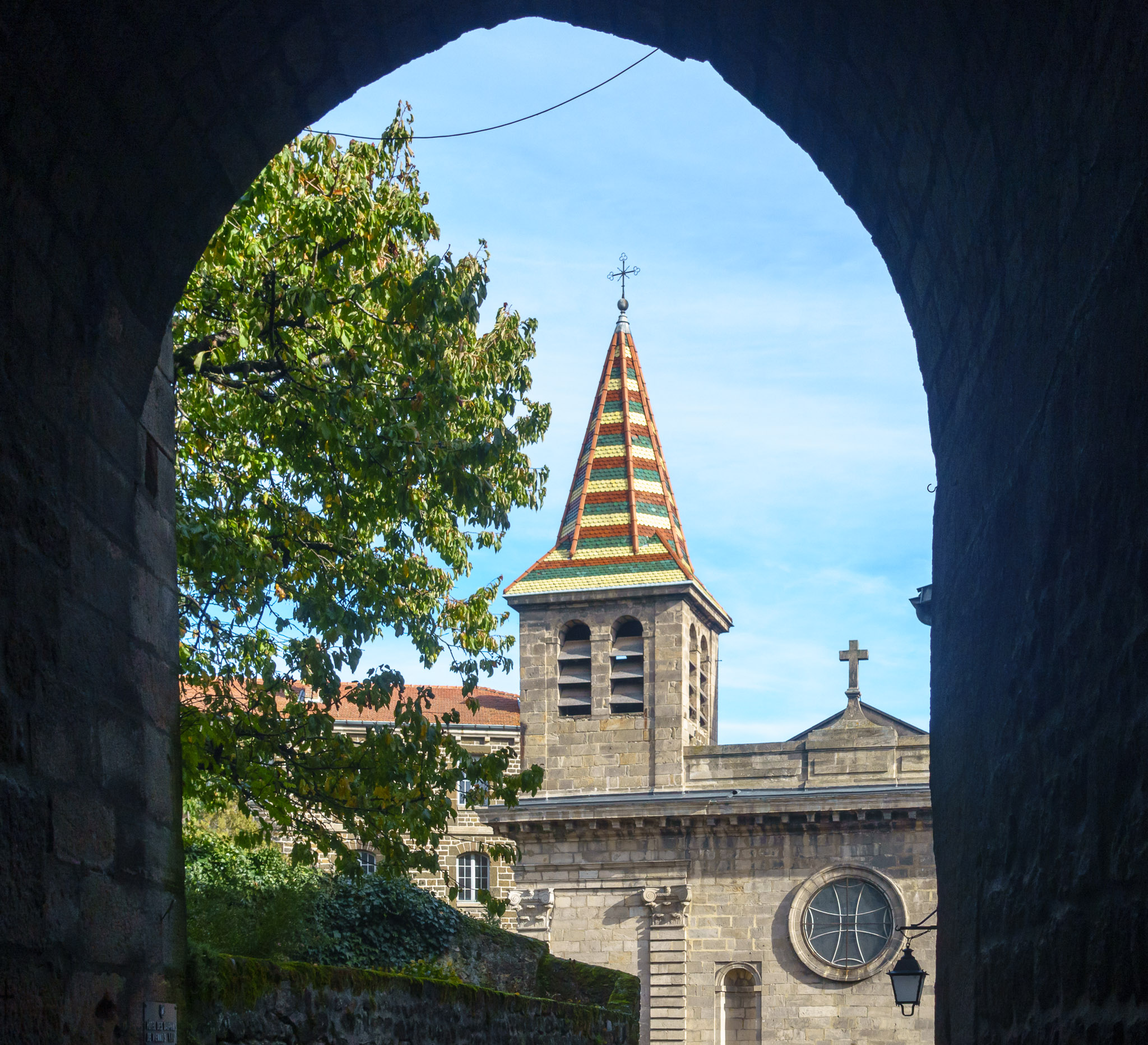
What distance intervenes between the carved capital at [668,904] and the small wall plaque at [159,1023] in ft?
85.9

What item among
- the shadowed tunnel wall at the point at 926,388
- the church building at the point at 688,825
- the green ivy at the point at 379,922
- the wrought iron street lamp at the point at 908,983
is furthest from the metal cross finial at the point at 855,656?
the shadowed tunnel wall at the point at 926,388

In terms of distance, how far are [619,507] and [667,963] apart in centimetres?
1138

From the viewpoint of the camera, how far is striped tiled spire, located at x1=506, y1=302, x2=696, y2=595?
116 ft

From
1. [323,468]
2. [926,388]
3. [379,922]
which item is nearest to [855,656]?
[379,922]

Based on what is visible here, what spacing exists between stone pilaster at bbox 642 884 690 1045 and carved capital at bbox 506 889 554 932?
202cm

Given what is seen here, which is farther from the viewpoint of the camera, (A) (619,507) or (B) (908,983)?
(A) (619,507)

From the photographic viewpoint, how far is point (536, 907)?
30.9 metres

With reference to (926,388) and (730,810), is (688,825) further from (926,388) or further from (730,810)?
(926,388)

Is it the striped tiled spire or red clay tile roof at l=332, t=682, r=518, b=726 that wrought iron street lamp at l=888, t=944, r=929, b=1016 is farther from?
red clay tile roof at l=332, t=682, r=518, b=726

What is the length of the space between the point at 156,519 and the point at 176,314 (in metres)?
6.46

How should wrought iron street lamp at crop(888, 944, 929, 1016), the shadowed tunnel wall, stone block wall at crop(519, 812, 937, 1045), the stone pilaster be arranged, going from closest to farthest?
the shadowed tunnel wall
wrought iron street lamp at crop(888, 944, 929, 1016)
stone block wall at crop(519, 812, 937, 1045)
the stone pilaster

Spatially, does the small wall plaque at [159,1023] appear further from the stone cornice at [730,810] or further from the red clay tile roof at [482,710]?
the red clay tile roof at [482,710]

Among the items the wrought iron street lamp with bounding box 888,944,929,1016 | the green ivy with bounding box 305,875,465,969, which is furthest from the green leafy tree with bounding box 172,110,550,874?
the green ivy with bounding box 305,875,465,969

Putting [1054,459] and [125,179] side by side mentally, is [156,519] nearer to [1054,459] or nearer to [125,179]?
[125,179]
